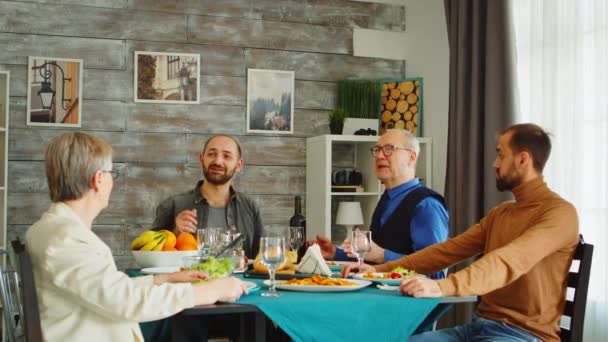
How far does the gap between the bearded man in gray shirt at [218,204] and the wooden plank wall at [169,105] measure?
121 centimetres

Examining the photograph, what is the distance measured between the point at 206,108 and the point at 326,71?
37.8 inches

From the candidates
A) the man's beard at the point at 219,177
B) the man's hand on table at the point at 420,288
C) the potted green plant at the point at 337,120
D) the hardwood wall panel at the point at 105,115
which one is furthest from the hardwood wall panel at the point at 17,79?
the man's hand on table at the point at 420,288

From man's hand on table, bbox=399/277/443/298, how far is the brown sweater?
0.10ft

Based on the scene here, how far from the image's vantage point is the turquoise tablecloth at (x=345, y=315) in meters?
2.06

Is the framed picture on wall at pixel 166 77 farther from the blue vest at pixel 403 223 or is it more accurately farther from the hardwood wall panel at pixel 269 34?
the blue vest at pixel 403 223

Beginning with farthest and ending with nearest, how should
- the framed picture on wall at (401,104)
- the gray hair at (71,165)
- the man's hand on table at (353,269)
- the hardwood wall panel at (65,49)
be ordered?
the framed picture on wall at (401,104), the hardwood wall panel at (65,49), the man's hand on table at (353,269), the gray hair at (71,165)

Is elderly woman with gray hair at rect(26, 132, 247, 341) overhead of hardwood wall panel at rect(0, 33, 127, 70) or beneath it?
beneath

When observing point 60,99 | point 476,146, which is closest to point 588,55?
point 476,146

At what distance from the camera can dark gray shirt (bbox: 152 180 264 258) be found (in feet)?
12.4

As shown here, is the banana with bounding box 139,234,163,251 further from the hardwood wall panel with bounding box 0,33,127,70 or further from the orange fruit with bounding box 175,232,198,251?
the hardwood wall panel with bounding box 0,33,127,70

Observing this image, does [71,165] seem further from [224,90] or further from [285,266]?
[224,90]

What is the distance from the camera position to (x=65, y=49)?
4871 mm

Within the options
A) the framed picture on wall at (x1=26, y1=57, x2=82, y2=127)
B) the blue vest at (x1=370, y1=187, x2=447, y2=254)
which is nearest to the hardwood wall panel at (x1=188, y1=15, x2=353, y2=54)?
the framed picture on wall at (x1=26, y1=57, x2=82, y2=127)

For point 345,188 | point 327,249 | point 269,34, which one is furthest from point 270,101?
point 327,249
